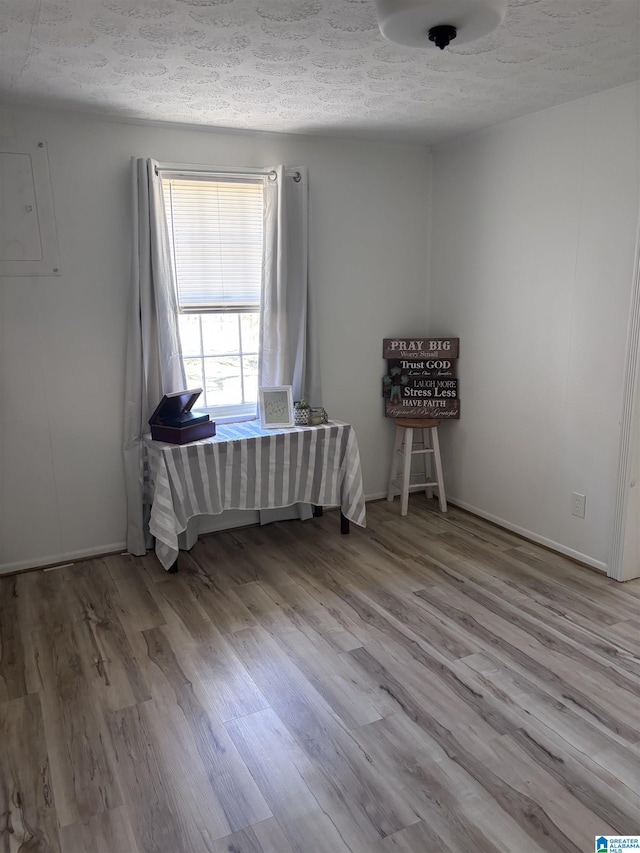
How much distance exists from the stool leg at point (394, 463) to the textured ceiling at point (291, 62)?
80.2 inches

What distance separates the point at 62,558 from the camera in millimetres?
3594

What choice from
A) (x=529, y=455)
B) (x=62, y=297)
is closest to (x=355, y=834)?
(x=529, y=455)

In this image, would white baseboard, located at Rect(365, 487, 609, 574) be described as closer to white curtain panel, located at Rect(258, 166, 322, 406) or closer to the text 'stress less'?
the text 'stress less'

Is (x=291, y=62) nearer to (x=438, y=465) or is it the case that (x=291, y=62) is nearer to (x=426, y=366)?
(x=426, y=366)

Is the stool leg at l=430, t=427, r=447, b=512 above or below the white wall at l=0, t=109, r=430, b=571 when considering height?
below

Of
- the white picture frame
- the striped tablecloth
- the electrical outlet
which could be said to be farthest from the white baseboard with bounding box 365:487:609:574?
the white picture frame

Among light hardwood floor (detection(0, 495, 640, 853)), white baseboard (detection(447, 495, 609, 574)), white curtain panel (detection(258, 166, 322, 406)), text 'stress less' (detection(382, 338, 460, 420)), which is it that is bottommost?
light hardwood floor (detection(0, 495, 640, 853))

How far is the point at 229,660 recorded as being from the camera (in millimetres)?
2650

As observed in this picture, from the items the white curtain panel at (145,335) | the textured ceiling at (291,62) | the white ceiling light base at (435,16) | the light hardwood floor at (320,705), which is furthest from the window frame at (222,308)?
the white ceiling light base at (435,16)

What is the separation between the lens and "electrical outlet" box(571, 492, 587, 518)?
11.3 feet

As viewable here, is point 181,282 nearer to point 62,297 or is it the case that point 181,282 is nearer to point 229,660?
point 62,297

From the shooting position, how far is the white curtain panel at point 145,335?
3.41 meters

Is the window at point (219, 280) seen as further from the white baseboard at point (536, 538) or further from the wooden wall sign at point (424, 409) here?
the white baseboard at point (536, 538)

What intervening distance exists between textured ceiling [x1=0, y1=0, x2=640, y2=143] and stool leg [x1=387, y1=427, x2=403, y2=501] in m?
2.04
